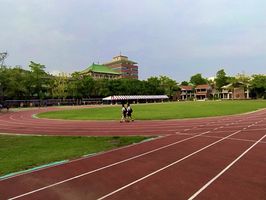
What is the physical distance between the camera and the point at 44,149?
1255cm

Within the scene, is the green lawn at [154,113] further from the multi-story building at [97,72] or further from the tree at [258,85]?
the multi-story building at [97,72]

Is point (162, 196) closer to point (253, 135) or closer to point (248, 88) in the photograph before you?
point (253, 135)

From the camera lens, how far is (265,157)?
394 inches

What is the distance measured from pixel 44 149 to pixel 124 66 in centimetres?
13290

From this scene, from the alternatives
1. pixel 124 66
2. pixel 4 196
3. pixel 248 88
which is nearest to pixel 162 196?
pixel 4 196

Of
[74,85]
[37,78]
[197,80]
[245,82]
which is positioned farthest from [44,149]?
[197,80]

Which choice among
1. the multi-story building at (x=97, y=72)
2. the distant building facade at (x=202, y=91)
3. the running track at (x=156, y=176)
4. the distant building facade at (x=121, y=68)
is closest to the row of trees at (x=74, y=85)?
the distant building facade at (x=202, y=91)

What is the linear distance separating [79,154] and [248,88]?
105m

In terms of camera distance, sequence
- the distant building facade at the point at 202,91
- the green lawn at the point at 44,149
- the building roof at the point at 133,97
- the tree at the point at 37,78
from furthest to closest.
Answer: the distant building facade at the point at 202,91, the building roof at the point at 133,97, the tree at the point at 37,78, the green lawn at the point at 44,149

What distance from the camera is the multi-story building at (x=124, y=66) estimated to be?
14275 centimetres

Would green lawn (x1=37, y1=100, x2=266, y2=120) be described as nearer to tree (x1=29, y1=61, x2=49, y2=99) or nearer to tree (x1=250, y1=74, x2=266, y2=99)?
tree (x1=29, y1=61, x2=49, y2=99)

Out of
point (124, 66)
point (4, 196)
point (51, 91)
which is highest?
point (124, 66)

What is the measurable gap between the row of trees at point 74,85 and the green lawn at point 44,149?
144 feet

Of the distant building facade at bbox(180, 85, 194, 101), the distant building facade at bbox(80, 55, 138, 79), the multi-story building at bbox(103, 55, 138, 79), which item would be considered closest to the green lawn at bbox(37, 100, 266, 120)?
the distant building facade at bbox(80, 55, 138, 79)
